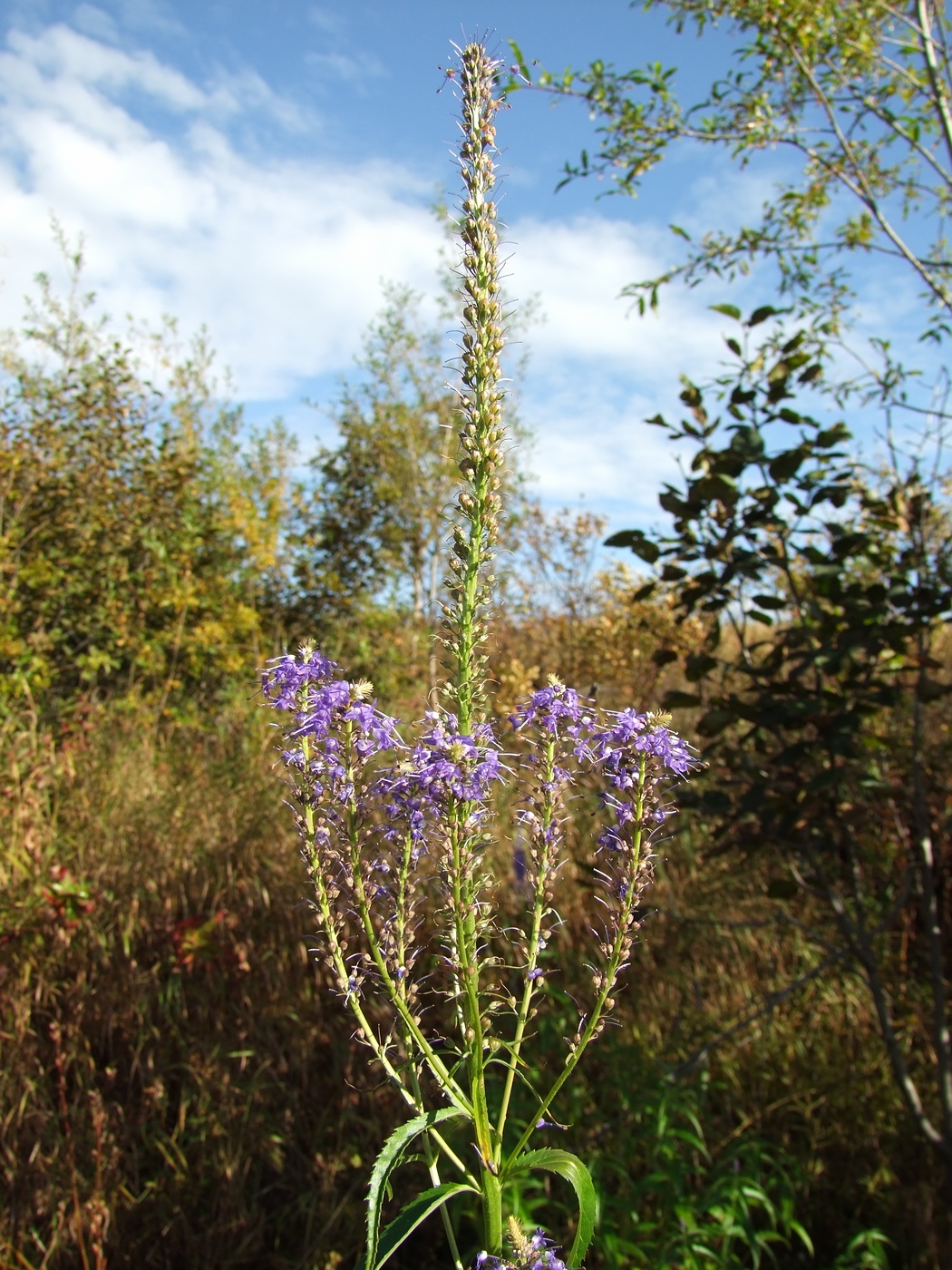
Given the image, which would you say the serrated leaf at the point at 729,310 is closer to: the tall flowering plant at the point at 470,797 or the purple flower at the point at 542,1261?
the tall flowering plant at the point at 470,797

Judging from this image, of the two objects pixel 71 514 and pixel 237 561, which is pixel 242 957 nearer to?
pixel 71 514

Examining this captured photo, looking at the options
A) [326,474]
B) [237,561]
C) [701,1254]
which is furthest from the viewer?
[326,474]

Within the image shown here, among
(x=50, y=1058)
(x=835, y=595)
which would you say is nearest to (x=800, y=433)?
(x=835, y=595)

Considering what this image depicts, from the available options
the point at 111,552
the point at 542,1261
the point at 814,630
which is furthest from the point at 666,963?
the point at 111,552

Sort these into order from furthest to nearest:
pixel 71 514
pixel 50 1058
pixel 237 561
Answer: pixel 237 561, pixel 71 514, pixel 50 1058

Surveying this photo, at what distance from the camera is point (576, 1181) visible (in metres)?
1.11

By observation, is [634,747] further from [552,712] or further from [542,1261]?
[542,1261]

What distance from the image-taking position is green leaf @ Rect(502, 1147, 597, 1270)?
1.06 m

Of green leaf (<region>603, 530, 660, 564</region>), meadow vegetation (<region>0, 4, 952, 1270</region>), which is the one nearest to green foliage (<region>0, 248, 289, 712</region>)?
meadow vegetation (<region>0, 4, 952, 1270</region>)

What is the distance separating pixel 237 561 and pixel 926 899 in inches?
311

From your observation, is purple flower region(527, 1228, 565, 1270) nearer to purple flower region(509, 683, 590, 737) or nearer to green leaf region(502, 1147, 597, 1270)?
green leaf region(502, 1147, 597, 1270)

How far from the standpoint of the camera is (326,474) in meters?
12.1

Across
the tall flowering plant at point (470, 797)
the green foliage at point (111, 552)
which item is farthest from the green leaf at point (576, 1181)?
the green foliage at point (111, 552)

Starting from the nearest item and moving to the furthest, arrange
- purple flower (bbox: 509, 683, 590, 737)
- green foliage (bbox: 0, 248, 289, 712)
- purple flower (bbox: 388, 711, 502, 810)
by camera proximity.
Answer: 1. purple flower (bbox: 388, 711, 502, 810)
2. purple flower (bbox: 509, 683, 590, 737)
3. green foliage (bbox: 0, 248, 289, 712)
